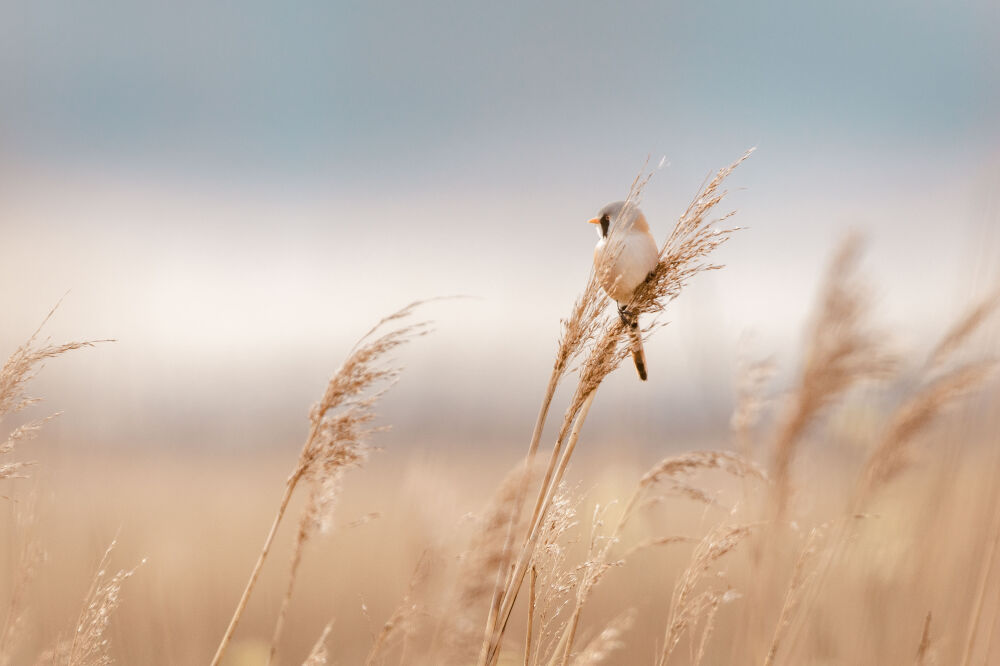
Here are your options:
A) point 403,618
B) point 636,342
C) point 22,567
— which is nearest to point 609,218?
point 636,342

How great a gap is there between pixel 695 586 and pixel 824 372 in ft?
2.52

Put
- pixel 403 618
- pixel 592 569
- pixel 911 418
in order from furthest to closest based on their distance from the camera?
pixel 911 418 → pixel 403 618 → pixel 592 569

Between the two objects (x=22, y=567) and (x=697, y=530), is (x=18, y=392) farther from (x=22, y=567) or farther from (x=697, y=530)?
(x=697, y=530)

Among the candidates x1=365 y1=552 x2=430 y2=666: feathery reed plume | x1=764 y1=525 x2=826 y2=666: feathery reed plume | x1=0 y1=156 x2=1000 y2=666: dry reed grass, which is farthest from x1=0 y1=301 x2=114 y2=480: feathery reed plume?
x1=764 y1=525 x2=826 y2=666: feathery reed plume

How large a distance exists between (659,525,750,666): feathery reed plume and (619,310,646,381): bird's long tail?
0.46 metres

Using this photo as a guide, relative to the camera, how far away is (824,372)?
2.07 m

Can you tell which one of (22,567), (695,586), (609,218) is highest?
(609,218)

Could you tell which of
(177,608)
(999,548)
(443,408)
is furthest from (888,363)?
(177,608)

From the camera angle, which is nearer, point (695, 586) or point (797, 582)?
point (695, 586)

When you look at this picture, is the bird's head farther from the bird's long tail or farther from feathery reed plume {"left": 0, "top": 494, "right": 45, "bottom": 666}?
feathery reed plume {"left": 0, "top": 494, "right": 45, "bottom": 666}

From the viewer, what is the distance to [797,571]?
189 centimetres

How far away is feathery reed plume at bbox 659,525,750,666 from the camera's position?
1718 millimetres

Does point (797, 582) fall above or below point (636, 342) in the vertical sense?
below

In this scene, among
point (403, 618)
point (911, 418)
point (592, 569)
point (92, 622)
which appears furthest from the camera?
point (911, 418)
